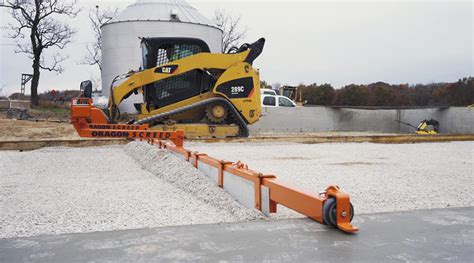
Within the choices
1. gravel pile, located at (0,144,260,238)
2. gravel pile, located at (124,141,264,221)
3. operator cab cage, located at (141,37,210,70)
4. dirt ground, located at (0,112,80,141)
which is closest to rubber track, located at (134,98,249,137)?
operator cab cage, located at (141,37,210,70)

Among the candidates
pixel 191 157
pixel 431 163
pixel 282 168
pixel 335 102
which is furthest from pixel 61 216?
pixel 335 102

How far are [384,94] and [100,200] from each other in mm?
47782

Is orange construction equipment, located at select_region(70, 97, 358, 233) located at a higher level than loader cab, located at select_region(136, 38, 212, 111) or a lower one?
lower

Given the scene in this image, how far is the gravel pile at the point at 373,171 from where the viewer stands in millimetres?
5211

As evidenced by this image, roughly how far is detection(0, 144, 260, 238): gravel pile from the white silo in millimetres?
18267

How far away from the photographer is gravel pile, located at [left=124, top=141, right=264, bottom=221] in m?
4.52

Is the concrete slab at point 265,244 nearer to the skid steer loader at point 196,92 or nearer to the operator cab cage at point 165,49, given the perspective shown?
the skid steer loader at point 196,92

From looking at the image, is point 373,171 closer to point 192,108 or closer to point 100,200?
point 100,200

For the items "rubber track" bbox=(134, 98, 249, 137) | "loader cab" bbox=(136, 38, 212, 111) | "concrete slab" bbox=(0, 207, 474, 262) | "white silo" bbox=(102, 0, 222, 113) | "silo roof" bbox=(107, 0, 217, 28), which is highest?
"silo roof" bbox=(107, 0, 217, 28)

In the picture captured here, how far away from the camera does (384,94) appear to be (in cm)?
4947

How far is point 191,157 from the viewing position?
6879 millimetres

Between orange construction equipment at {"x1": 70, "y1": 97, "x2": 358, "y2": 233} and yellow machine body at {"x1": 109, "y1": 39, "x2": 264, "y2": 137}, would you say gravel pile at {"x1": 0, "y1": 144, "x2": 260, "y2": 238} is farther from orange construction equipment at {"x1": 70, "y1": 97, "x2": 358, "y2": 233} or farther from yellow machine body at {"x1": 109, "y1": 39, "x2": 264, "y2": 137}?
yellow machine body at {"x1": 109, "y1": 39, "x2": 264, "y2": 137}

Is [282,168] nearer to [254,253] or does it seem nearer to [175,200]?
[175,200]

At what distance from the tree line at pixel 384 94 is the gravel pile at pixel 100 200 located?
37.8 m
